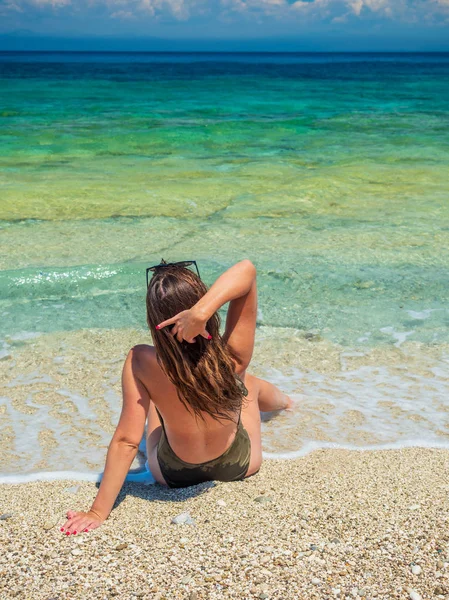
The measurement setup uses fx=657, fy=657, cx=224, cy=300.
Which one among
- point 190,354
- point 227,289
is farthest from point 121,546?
point 227,289

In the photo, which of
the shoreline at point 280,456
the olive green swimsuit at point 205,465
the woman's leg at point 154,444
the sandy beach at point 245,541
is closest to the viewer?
the sandy beach at point 245,541

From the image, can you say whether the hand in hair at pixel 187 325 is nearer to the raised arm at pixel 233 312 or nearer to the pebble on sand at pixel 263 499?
the raised arm at pixel 233 312

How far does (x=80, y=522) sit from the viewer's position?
104 inches

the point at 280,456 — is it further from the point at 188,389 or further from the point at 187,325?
the point at 187,325

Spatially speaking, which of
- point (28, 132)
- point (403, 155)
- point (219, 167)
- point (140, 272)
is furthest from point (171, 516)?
point (28, 132)

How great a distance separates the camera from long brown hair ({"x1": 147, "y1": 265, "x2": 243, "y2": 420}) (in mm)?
2613

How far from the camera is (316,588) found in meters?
2.19

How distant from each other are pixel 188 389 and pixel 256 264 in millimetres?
4307

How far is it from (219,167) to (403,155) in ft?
Result: 13.3

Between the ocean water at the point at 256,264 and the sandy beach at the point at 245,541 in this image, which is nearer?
the sandy beach at the point at 245,541

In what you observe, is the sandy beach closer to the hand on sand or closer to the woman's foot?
the hand on sand

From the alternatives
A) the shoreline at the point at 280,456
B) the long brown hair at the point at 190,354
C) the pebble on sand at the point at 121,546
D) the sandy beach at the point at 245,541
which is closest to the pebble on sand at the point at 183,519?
the sandy beach at the point at 245,541

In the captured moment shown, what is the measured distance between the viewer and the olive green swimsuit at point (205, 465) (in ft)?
10.0

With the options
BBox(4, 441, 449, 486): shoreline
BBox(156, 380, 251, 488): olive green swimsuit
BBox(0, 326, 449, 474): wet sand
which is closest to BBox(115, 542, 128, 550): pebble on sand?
BBox(156, 380, 251, 488): olive green swimsuit
